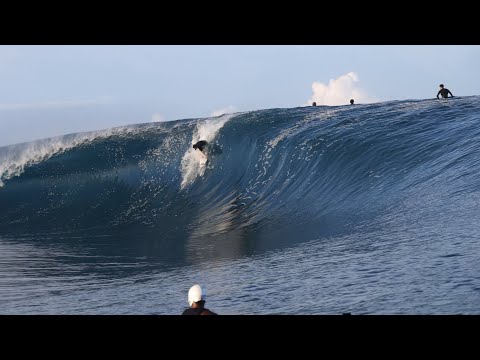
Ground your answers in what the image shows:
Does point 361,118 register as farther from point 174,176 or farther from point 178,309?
point 178,309

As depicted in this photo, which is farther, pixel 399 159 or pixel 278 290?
pixel 399 159

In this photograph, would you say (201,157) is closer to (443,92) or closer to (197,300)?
(443,92)

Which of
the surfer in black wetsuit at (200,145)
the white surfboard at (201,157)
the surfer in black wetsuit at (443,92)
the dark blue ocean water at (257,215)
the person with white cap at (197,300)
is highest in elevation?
the surfer in black wetsuit at (443,92)

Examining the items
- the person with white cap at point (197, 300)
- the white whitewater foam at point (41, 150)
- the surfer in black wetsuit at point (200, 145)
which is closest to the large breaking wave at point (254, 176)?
the white whitewater foam at point (41, 150)

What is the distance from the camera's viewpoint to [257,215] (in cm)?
1274

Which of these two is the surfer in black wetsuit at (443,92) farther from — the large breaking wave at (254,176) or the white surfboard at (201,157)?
the white surfboard at (201,157)

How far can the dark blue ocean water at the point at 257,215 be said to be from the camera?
673 centimetres

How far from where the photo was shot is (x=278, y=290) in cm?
684

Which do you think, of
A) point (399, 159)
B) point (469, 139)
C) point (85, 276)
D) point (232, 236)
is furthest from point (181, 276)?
point (469, 139)

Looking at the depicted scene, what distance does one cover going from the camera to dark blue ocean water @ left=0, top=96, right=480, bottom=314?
673 centimetres

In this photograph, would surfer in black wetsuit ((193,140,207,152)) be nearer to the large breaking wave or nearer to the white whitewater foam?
the large breaking wave

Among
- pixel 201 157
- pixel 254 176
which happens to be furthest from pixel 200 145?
pixel 254 176
